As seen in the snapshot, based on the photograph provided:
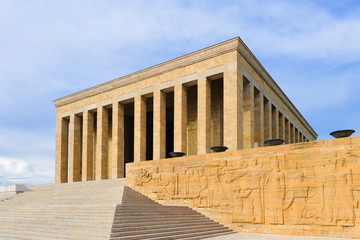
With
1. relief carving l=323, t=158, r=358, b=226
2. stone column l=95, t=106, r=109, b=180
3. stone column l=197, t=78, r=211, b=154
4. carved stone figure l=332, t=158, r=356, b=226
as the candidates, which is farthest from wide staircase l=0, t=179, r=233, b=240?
stone column l=95, t=106, r=109, b=180

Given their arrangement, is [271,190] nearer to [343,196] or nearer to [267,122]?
[343,196]

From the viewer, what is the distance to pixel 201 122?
20.2 metres

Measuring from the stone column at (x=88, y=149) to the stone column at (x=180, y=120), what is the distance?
9684mm

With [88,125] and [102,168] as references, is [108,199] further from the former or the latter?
[88,125]

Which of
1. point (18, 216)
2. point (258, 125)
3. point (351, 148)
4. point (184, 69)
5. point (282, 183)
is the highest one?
point (184, 69)

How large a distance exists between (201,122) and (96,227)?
11.6 meters

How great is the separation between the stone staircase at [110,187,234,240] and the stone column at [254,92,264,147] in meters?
9.35

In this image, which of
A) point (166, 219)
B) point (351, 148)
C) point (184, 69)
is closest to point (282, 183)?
point (351, 148)

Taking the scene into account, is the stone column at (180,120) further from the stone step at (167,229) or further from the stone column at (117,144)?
the stone step at (167,229)

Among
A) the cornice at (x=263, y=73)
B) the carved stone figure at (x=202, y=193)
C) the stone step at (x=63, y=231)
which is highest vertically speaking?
the cornice at (x=263, y=73)

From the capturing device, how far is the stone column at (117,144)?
24.7 m

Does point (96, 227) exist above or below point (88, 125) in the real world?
below

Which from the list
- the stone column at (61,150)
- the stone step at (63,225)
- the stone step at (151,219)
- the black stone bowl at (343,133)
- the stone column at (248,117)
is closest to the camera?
the stone step at (63,225)

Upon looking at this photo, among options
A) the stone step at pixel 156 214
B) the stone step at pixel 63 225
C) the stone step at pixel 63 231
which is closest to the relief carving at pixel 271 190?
the stone step at pixel 156 214
